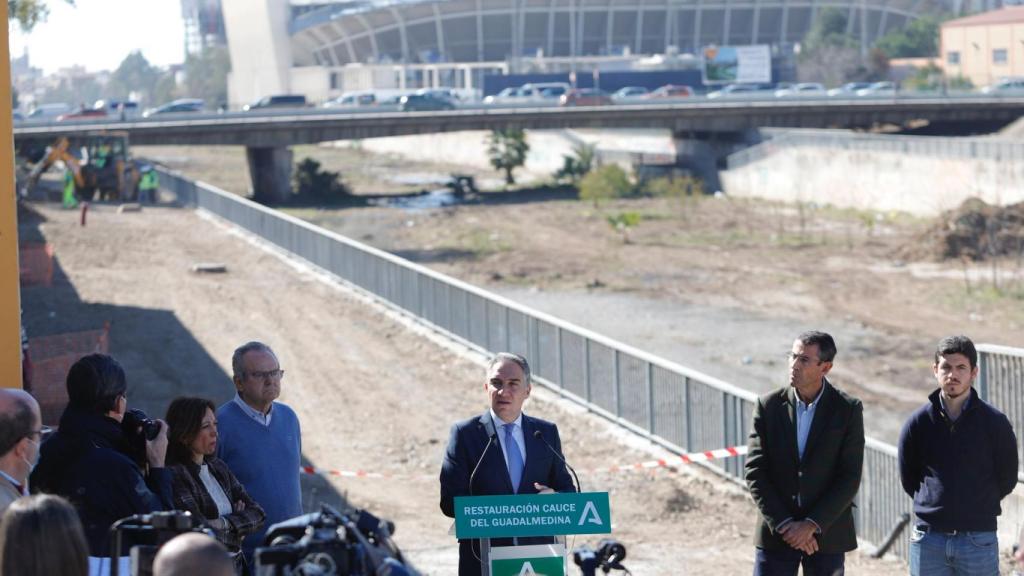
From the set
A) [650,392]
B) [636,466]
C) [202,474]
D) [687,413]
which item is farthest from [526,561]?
[650,392]

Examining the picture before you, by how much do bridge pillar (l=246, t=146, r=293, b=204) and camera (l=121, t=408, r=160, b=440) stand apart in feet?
183

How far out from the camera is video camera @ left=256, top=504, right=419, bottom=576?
4316 mm

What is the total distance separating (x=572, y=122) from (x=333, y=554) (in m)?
63.2

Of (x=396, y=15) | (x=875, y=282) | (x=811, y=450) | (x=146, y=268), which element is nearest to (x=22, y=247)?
(x=146, y=268)

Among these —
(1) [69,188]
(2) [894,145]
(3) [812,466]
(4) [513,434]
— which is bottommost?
(1) [69,188]

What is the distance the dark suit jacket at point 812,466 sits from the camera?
716 cm

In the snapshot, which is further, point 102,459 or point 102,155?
point 102,155

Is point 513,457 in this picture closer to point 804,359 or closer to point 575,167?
point 804,359

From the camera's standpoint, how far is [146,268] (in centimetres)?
3553

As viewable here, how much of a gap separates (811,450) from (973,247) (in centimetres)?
3309

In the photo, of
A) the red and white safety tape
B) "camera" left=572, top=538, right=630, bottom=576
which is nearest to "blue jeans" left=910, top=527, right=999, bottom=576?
"camera" left=572, top=538, right=630, bottom=576

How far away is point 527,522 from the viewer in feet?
20.5

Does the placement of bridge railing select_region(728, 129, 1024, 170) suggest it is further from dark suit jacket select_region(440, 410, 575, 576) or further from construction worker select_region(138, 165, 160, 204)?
dark suit jacket select_region(440, 410, 575, 576)

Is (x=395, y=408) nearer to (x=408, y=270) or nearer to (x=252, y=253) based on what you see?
(x=408, y=270)
